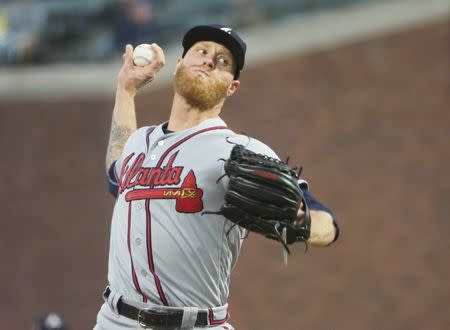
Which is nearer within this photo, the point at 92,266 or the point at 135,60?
the point at 135,60

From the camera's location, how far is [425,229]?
37.0 ft

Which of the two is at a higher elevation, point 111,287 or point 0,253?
point 111,287

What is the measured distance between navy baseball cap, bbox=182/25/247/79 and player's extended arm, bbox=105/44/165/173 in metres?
0.40

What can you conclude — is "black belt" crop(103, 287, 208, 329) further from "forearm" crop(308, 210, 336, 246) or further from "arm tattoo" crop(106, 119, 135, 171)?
"arm tattoo" crop(106, 119, 135, 171)

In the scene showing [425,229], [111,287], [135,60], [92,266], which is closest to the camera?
[111,287]

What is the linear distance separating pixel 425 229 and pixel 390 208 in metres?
0.45

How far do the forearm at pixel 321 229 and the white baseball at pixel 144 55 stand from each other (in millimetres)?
1387

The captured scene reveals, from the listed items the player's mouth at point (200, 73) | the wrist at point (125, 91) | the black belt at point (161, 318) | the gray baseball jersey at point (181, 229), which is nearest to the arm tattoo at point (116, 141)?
the wrist at point (125, 91)

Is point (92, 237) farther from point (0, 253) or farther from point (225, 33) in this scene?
point (225, 33)

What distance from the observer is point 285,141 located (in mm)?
11828

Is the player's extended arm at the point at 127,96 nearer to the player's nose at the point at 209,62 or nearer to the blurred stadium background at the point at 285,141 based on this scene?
the player's nose at the point at 209,62

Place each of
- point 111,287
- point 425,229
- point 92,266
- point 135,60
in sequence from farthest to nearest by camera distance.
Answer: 1. point 92,266
2. point 425,229
3. point 135,60
4. point 111,287

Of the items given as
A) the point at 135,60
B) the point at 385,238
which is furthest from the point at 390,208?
the point at 135,60

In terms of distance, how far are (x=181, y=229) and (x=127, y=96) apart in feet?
3.82
